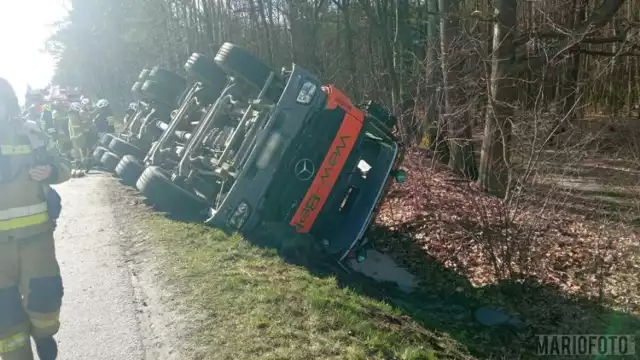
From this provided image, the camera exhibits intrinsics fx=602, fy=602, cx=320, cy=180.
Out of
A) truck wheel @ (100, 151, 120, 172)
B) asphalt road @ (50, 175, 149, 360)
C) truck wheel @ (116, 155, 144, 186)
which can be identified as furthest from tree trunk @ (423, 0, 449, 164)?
truck wheel @ (100, 151, 120, 172)

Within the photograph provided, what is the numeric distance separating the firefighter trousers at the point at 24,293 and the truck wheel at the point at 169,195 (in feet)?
14.2

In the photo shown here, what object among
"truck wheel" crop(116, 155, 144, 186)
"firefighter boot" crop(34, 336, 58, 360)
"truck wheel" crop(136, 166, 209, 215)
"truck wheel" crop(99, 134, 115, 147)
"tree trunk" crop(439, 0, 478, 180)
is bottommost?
"firefighter boot" crop(34, 336, 58, 360)

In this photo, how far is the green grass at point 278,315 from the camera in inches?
169

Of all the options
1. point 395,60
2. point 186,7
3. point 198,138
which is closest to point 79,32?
point 186,7

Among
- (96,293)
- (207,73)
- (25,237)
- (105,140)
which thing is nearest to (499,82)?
(207,73)

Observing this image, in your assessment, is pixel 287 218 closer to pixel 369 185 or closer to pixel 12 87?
pixel 369 185

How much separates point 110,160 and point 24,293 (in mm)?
9630

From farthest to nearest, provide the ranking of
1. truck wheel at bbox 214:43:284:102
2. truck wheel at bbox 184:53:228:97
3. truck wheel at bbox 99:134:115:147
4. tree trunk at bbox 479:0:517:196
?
truck wheel at bbox 99:134:115:147 → tree trunk at bbox 479:0:517:196 → truck wheel at bbox 184:53:228:97 → truck wheel at bbox 214:43:284:102

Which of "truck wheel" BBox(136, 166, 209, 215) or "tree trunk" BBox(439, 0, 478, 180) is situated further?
"tree trunk" BBox(439, 0, 478, 180)

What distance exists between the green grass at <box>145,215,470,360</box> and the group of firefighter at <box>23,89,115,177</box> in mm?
8516

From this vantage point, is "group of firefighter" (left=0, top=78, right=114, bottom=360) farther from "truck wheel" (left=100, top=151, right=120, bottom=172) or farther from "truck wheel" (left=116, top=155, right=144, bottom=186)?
"truck wheel" (left=100, top=151, right=120, bottom=172)

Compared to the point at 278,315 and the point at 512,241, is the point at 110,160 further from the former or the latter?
the point at 278,315

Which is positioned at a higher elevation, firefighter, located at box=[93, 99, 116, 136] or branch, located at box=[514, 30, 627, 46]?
branch, located at box=[514, 30, 627, 46]

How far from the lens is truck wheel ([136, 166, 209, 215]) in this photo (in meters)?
8.14
